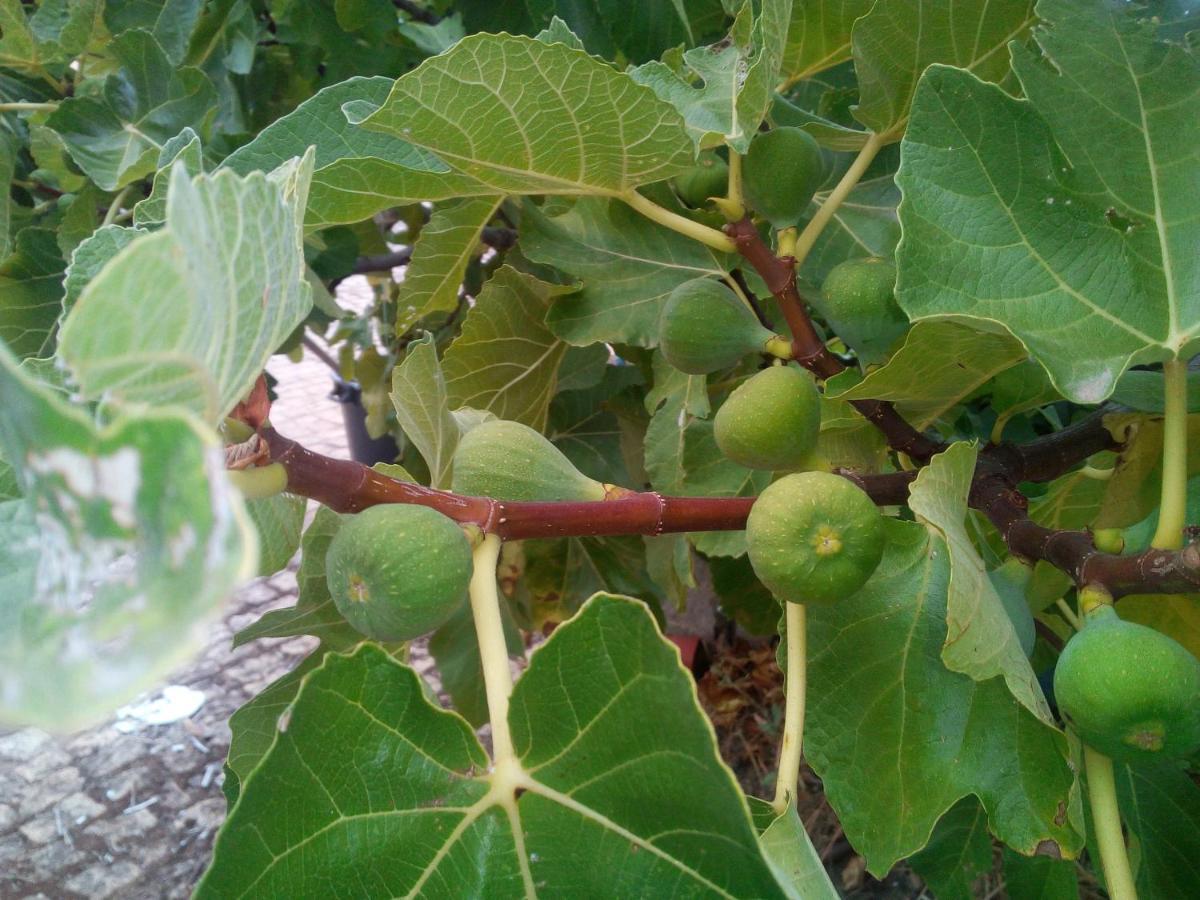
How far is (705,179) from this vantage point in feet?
3.33

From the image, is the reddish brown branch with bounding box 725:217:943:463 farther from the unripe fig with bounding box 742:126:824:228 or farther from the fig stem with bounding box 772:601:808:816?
the fig stem with bounding box 772:601:808:816

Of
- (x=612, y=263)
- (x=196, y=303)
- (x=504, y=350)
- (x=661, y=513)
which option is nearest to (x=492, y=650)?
(x=661, y=513)

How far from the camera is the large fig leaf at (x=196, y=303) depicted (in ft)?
1.08

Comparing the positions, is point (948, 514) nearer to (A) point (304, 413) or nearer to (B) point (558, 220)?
(B) point (558, 220)

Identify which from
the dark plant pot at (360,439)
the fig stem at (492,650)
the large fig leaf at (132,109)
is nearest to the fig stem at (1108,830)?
the fig stem at (492,650)

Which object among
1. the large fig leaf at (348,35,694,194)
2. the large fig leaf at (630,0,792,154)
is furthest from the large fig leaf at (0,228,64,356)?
the large fig leaf at (630,0,792,154)

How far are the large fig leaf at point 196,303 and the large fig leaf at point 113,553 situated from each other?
32mm

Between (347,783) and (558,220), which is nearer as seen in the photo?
(347,783)

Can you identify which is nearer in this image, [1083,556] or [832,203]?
[1083,556]

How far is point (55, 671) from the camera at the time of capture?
298 millimetres

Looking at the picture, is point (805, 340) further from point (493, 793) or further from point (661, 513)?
point (493, 793)

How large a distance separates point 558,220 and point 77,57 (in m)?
1.28

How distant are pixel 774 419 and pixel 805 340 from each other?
151mm

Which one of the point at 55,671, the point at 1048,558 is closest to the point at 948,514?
the point at 1048,558
